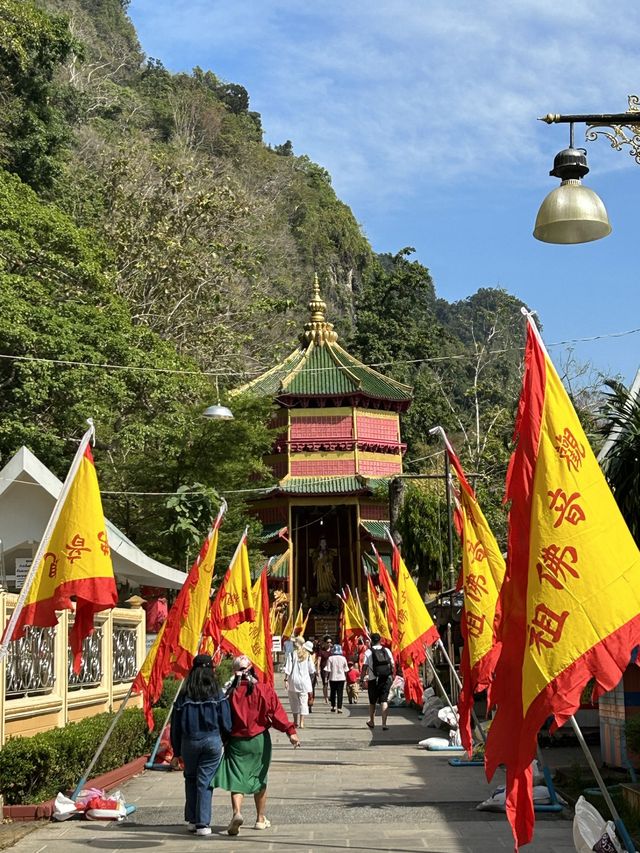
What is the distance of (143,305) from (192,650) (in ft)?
93.7

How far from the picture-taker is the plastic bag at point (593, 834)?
719 cm

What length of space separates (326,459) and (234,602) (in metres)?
35.4

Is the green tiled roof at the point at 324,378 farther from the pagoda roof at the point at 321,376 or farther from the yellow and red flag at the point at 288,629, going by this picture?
the yellow and red flag at the point at 288,629

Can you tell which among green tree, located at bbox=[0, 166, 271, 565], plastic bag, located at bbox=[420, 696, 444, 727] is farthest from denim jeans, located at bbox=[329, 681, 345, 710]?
green tree, located at bbox=[0, 166, 271, 565]

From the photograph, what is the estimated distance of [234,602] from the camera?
51.6ft

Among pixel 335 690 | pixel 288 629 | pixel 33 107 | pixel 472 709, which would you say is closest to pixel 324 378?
pixel 288 629

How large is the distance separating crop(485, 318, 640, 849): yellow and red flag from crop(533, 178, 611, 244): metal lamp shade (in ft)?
4.86

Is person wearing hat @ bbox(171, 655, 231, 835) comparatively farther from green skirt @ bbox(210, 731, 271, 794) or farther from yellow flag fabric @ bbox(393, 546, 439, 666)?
yellow flag fabric @ bbox(393, 546, 439, 666)

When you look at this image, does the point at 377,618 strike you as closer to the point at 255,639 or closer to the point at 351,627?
the point at 351,627

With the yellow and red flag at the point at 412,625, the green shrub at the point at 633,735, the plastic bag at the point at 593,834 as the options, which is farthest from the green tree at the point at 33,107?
the plastic bag at the point at 593,834

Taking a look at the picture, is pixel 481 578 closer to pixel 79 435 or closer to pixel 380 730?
pixel 380 730

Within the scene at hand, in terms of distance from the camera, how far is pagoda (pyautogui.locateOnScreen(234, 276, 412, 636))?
50.3 meters

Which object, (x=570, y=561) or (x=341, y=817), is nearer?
(x=570, y=561)

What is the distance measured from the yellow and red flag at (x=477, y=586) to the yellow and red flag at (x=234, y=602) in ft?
12.0
